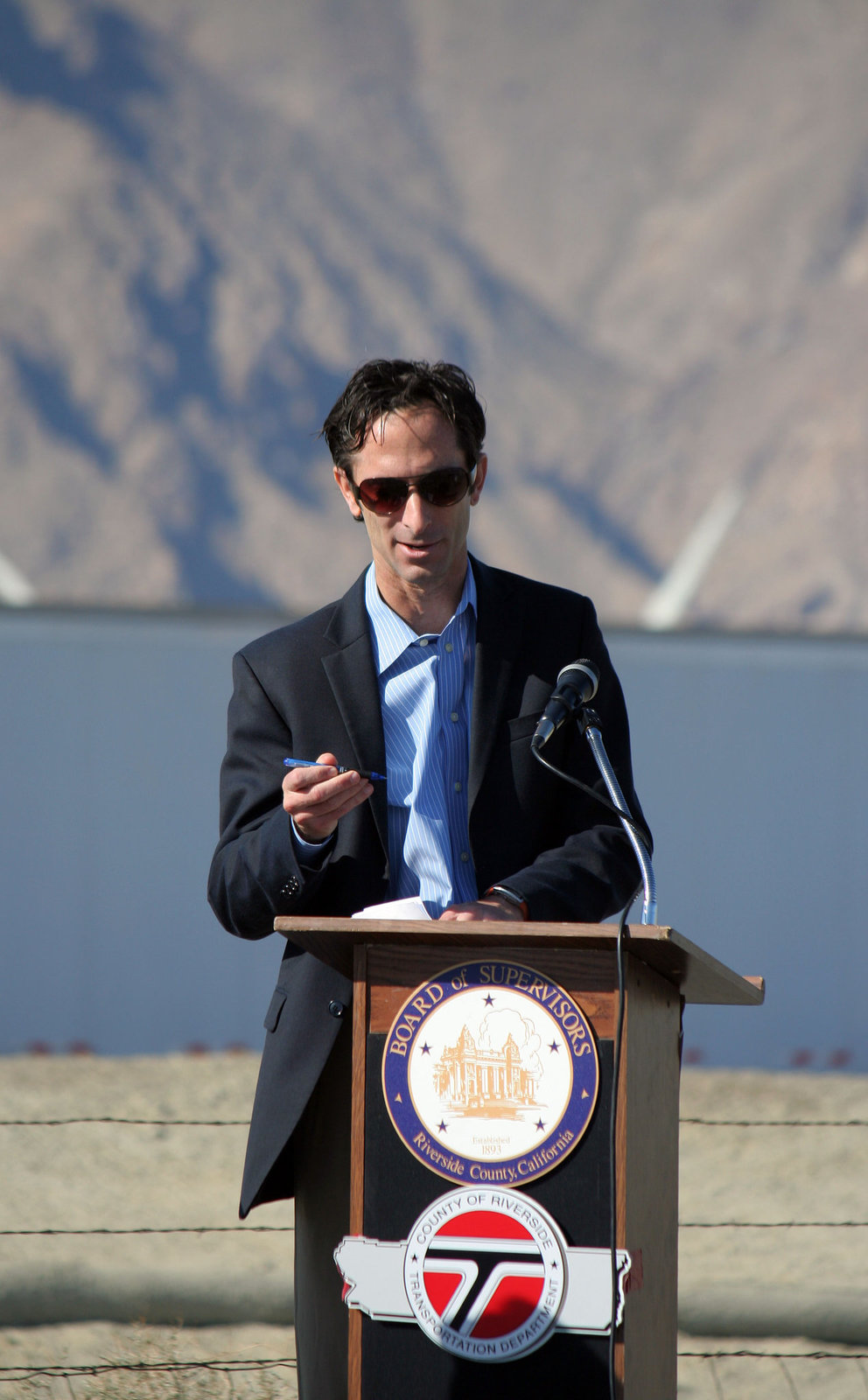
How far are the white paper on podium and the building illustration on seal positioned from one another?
16 centimetres

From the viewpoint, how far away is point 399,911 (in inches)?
66.4

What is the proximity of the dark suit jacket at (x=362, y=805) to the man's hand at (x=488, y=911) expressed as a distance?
4 centimetres

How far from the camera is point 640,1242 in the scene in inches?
64.6

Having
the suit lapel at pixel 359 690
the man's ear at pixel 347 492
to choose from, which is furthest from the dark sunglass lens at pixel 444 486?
the suit lapel at pixel 359 690

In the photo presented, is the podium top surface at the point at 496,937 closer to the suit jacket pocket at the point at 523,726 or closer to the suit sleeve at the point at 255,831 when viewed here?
the suit sleeve at the point at 255,831

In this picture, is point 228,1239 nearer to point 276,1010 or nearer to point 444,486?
point 276,1010

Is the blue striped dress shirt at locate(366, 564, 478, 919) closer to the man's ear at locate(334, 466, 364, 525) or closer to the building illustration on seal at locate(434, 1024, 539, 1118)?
the man's ear at locate(334, 466, 364, 525)

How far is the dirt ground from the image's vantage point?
11.3ft

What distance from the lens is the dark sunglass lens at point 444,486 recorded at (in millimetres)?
1978

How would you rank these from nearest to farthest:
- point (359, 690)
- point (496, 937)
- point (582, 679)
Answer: point (496, 937) < point (582, 679) < point (359, 690)

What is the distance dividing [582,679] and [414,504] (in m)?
0.35

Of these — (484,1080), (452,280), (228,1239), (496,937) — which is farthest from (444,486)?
(452,280)

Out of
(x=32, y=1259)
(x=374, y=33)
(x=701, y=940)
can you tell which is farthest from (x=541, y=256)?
(x=32, y=1259)

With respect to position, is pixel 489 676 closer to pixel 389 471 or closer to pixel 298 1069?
pixel 389 471
